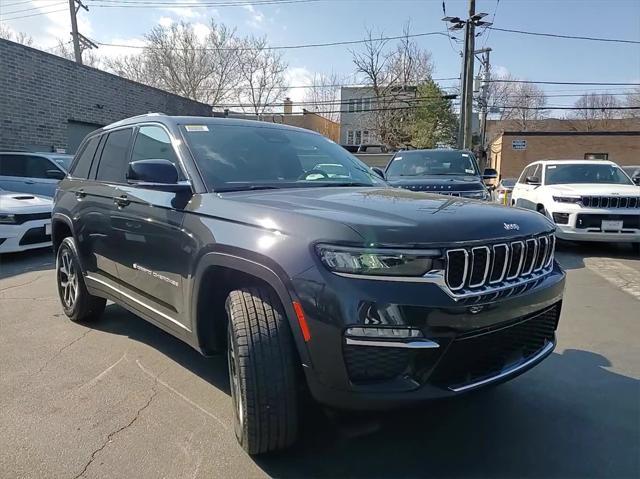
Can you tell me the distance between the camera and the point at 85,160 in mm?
4773

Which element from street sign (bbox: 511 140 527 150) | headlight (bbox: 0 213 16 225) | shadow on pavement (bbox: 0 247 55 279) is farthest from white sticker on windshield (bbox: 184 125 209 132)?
street sign (bbox: 511 140 527 150)

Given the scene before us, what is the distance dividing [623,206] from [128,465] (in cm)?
807

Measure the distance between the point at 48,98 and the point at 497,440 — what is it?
16.7 m

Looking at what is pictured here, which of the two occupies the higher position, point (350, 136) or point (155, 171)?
point (350, 136)

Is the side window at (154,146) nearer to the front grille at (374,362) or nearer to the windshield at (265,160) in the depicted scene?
the windshield at (265,160)

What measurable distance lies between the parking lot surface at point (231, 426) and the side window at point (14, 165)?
23.0 feet

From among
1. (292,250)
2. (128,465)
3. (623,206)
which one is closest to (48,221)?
(128,465)

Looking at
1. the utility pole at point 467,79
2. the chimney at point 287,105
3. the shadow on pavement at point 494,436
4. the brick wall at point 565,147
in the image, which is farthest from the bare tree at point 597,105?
the shadow on pavement at point 494,436

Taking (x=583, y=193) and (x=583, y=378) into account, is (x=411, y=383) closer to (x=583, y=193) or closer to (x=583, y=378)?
(x=583, y=378)

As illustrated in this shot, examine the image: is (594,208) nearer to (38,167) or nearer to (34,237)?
(34,237)

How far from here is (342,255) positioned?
2168mm

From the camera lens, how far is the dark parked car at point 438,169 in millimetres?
8617

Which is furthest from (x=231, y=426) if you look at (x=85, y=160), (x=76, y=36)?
(x=76, y=36)

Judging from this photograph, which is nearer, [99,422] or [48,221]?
[99,422]
